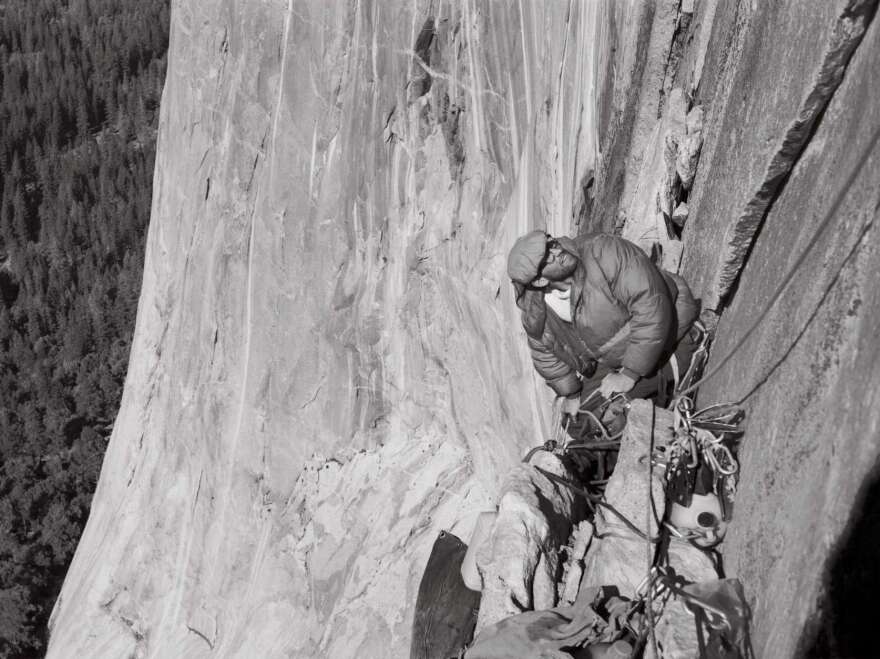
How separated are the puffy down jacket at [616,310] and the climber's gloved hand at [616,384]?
0.13 feet

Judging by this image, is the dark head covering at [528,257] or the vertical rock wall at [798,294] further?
the dark head covering at [528,257]

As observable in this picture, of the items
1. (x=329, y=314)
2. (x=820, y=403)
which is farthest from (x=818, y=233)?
(x=329, y=314)

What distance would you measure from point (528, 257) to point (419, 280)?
521 centimetres

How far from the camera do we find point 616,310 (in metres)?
3.93

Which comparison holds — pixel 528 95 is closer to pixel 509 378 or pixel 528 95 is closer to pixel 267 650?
pixel 509 378

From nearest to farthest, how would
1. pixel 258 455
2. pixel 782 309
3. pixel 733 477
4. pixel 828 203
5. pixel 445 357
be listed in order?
pixel 828 203, pixel 782 309, pixel 733 477, pixel 445 357, pixel 258 455

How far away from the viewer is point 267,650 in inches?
354

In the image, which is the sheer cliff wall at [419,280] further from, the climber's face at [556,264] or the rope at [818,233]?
the climber's face at [556,264]

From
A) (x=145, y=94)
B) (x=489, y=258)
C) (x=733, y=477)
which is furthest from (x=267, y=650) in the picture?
(x=145, y=94)

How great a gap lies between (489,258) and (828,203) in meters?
5.34

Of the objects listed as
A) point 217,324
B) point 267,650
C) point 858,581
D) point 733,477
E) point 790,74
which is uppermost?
point 790,74

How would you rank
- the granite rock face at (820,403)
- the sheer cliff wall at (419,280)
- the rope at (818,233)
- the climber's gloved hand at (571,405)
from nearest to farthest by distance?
1. the granite rock face at (820,403)
2. the rope at (818,233)
3. the sheer cliff wall at (419,280)
4. the climber's gloved hand at (571,405)

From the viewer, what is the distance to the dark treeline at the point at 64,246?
24922 mm

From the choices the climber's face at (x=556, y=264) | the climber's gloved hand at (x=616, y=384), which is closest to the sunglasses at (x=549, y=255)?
the climber's face at (x=556, y=264)
